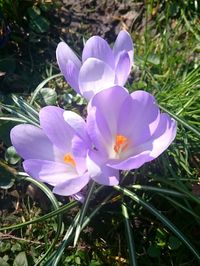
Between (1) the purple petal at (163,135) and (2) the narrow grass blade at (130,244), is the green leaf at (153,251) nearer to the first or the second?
(2) the narrow grass blade at (130,244)

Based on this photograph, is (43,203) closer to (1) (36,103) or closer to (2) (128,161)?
(1) (36,103)

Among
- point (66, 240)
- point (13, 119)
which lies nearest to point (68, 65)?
point (13, 119)

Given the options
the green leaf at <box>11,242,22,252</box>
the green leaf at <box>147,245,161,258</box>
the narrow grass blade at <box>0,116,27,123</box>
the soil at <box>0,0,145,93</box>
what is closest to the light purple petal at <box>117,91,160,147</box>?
the narrow grass blade at <box>0,116,27,123</box>

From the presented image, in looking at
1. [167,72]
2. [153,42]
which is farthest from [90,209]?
[153,42]

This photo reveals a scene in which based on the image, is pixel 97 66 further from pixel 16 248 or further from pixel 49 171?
pixel 16 248

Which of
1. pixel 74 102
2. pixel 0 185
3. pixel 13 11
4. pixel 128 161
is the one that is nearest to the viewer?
pixel 128 161

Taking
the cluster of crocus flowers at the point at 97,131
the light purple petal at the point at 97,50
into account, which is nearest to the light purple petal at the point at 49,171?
the cluster of crocus flowers at the point at 97,131
